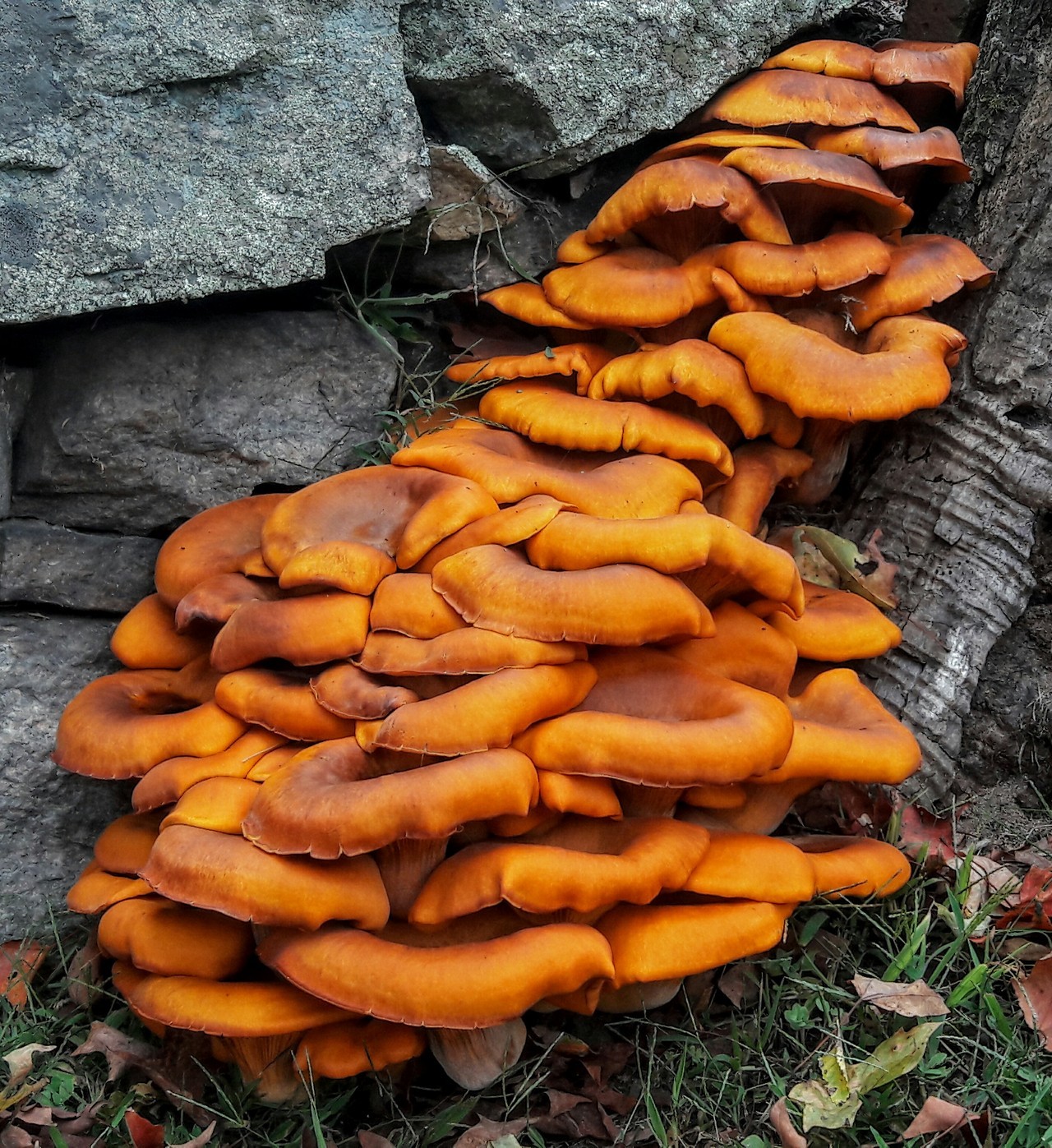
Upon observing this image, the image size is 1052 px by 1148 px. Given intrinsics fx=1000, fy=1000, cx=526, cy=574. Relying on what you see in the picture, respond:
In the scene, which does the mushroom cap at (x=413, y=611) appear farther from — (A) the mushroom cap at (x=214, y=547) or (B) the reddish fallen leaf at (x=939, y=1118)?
(B) the reddish fallen leaf at (x=939, y=1118)

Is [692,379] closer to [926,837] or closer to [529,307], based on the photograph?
[529,307]

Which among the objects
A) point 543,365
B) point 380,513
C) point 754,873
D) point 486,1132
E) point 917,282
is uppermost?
point 917,282

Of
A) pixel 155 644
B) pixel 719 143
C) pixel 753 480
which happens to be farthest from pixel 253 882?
pixel 719 143

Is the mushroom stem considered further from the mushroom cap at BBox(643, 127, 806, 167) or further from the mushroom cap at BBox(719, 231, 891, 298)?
the mushroom cap at BBox(643, 127, 806, 167)

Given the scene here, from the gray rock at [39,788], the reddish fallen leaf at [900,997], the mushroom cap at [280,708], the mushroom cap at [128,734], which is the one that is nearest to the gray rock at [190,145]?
the gray rock at [39,788]

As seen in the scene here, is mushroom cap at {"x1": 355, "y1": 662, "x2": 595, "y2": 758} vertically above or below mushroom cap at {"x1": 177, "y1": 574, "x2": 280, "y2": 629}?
above

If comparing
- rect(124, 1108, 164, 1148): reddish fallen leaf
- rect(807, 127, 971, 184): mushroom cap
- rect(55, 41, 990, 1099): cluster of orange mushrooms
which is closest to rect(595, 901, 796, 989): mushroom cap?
rect(55, 41, 990, 1099): cluster of orange mushrooms
